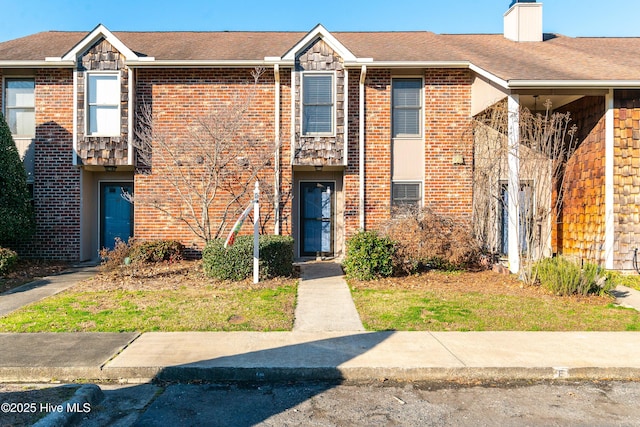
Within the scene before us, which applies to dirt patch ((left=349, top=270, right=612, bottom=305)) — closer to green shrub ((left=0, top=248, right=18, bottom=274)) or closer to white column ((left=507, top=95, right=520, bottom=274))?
white column ((left=507, top=95, right=520, bottom=274))

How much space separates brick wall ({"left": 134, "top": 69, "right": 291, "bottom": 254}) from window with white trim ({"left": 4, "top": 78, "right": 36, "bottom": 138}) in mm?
2972

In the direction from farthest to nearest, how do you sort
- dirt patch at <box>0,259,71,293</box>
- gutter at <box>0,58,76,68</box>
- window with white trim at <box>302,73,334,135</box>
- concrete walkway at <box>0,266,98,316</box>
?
window with white trim at <box>302,73,334,135</box> < gutter at <box>0,58,76,68</box> < dirt patch at <box>0,259,71,293</box> < concrete walkway at <box>0,266,98,316</box>

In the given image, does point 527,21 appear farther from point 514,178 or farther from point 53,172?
point 53,172

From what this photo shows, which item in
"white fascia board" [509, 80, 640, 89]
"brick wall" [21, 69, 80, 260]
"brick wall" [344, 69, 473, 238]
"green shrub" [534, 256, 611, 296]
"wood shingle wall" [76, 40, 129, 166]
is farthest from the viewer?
"brick wall" [344, 69, 473, 238]

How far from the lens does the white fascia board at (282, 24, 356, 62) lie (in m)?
11.4

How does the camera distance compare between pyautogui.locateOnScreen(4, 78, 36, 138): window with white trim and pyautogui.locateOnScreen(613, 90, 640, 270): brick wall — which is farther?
pyautogui.locateOnScreen(4, 78, 36, 138): window with white trim

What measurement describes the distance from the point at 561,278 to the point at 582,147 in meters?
4.86

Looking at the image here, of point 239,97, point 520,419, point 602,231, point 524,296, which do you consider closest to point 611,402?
point 520,419

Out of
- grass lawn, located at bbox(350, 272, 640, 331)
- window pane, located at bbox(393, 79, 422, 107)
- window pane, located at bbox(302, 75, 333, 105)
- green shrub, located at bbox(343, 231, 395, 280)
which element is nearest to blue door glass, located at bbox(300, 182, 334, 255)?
window pane, located at bbox(302, 75, 333, 105)

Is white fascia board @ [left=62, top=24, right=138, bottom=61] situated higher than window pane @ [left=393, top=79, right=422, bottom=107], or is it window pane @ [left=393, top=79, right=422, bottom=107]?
white fascia board @ [left=62, top=24, right=138, bottom=61]

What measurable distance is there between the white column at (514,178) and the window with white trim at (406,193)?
9.49ft

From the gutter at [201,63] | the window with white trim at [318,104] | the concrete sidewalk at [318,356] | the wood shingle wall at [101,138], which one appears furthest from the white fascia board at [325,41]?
the concrete sidewalk at [318,356]

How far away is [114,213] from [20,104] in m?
3.70

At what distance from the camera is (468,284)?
29.3 feet
